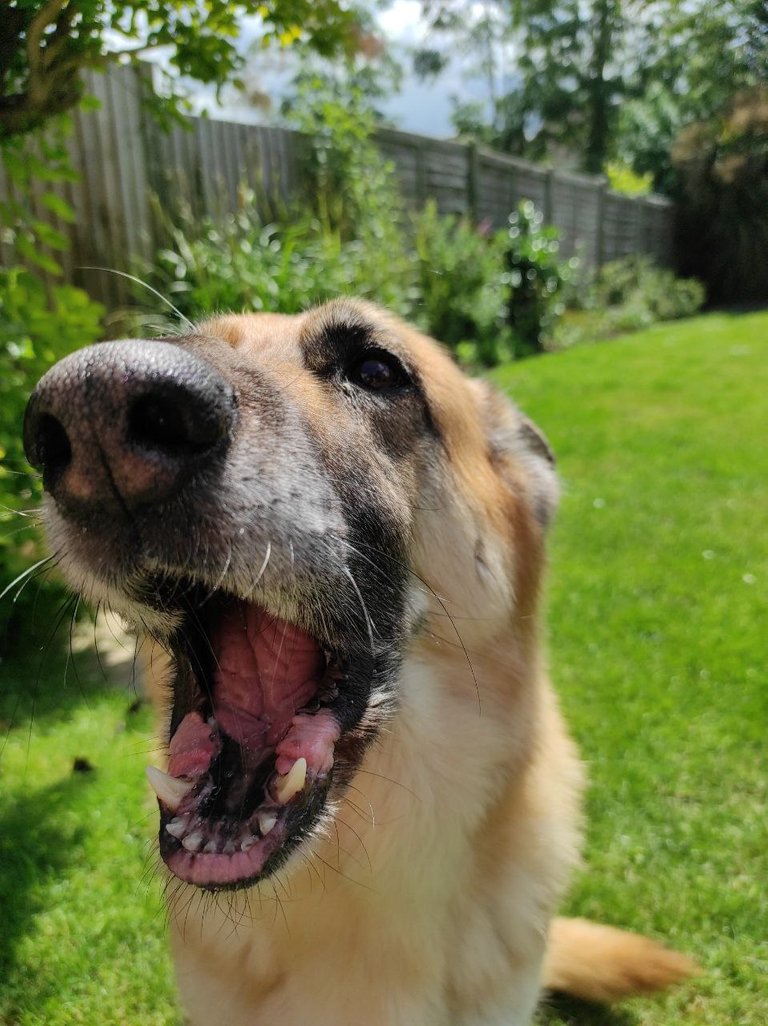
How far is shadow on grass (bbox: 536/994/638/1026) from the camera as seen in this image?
2281mm

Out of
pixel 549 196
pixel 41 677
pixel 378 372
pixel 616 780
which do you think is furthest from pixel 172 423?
pixel 549 196

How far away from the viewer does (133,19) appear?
2398 millimetres

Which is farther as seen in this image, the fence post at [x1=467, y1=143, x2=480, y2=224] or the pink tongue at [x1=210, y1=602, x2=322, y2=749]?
the fence post at [x1=467, y1=143, x2=480, y2=224]

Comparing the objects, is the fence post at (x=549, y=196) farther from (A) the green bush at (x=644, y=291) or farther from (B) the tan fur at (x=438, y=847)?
(B) the tan fur at (x=438, y=847)

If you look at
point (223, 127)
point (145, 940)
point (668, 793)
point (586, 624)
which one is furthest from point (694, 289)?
point (145, 940)

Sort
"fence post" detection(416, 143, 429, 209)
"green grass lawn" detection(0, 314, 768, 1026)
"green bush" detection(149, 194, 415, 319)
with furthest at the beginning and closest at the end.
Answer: "fence post" detection(416, 143, 429, 209), "green bush" detection(149, 194, 415, 319), "green grass lawn" detection(0, 314, 768, 1026)

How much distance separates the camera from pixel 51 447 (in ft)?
4.17

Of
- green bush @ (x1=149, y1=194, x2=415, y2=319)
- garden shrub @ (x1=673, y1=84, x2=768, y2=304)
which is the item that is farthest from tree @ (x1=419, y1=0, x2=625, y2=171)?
green bush @ (x1=149, y1=194, x2=415, y2=319)

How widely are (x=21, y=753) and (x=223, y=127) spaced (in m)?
6.15

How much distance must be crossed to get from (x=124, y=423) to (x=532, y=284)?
11646 mm

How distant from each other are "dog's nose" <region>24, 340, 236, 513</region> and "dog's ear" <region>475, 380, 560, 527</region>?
4.30ft

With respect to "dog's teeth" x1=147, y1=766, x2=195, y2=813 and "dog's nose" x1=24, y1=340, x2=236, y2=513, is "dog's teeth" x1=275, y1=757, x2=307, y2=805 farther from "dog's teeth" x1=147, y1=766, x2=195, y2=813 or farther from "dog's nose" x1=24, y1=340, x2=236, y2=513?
"dog's nose" x1=24, y1=340, x2=236, y2=513

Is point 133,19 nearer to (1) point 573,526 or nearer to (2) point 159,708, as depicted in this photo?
(2) point 159,708

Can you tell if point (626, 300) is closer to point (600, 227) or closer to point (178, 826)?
point (600, 227)
